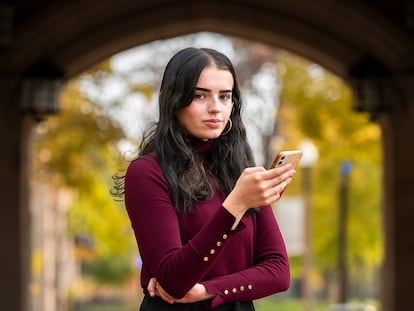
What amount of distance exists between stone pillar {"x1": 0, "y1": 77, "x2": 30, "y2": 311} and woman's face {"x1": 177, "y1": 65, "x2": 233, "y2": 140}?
9.74m

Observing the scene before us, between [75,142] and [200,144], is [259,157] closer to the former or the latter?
[75,142]

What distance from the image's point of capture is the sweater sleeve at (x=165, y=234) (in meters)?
3.13

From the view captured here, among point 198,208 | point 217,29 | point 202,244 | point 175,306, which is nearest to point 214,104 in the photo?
point 198,208

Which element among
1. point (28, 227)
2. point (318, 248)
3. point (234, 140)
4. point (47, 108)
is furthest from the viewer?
point (318, 248)

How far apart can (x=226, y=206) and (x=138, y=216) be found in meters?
0.27

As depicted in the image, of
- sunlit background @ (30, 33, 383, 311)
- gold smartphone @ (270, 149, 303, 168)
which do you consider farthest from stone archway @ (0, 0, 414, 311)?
gold smartphone @ (270, 149, 303, 168)

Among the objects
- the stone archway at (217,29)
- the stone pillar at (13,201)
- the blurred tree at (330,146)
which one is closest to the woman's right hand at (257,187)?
the stone archway at (217,29)

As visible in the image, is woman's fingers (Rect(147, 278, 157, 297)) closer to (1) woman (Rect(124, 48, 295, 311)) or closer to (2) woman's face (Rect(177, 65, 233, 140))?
(1) woman (Rect(124, 48, 295, 311))

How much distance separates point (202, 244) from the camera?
123 inches

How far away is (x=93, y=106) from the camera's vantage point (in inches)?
770

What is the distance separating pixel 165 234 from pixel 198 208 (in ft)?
0.38

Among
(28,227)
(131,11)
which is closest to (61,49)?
(131,11)

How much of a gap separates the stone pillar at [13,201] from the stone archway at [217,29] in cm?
1

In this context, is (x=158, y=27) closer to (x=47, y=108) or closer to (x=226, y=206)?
(x=47, y=108)
